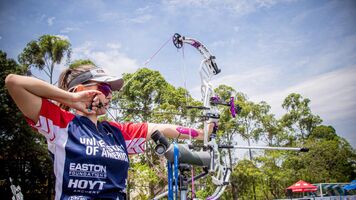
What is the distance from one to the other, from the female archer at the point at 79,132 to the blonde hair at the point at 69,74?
0.01 meters

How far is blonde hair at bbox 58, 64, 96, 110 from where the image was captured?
167cm

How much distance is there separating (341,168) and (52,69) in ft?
79.6

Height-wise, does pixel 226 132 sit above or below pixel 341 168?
above

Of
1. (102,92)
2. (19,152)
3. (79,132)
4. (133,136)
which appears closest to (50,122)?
(79,132)

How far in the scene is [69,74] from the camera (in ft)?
5.72

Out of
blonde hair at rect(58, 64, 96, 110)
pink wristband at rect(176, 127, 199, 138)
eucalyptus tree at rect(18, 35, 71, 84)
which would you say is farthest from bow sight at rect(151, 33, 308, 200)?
eucalyptus tree at rect(18, 35, 71, 84)

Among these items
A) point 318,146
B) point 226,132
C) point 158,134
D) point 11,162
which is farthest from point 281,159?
point 158,134

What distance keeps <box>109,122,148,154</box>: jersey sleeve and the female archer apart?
0.50ft

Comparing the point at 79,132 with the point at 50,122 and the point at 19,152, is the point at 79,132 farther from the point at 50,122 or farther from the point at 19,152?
the point at 19,152

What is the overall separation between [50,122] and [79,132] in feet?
0.52

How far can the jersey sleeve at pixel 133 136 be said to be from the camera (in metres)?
1.84

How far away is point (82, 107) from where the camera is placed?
149 cm

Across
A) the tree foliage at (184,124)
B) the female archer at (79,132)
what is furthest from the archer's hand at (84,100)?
the tree foliage at (184,124)

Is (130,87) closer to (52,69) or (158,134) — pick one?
(52,69)
